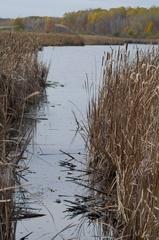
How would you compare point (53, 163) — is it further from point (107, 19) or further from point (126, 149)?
point (107, 19)

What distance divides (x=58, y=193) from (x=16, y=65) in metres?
3.92

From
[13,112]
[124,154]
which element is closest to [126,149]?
[124,154]

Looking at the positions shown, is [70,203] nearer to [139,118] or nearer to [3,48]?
[139,118]

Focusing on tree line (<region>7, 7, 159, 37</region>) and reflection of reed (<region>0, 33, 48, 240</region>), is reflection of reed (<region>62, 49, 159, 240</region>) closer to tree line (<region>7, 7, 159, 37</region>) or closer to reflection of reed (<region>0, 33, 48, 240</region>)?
reflection of reed (<region>0, 33, 48, 240</region>)

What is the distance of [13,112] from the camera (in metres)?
7.91

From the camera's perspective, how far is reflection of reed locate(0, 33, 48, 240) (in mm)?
3822

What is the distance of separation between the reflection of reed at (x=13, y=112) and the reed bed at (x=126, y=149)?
72 cm

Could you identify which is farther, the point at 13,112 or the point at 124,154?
the point at 13,112

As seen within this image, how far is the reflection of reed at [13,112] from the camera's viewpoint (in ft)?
12.5

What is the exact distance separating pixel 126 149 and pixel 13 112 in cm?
336

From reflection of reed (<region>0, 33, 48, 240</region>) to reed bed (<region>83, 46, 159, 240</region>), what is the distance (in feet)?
2.37

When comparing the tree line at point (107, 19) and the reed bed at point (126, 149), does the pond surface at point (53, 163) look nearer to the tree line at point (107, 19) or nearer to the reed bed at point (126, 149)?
the reed bed at point (126, 149)

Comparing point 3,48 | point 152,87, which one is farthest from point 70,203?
point 3,48

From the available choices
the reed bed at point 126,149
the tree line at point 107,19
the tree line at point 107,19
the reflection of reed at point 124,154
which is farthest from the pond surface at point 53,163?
the tree line at point 107,19
